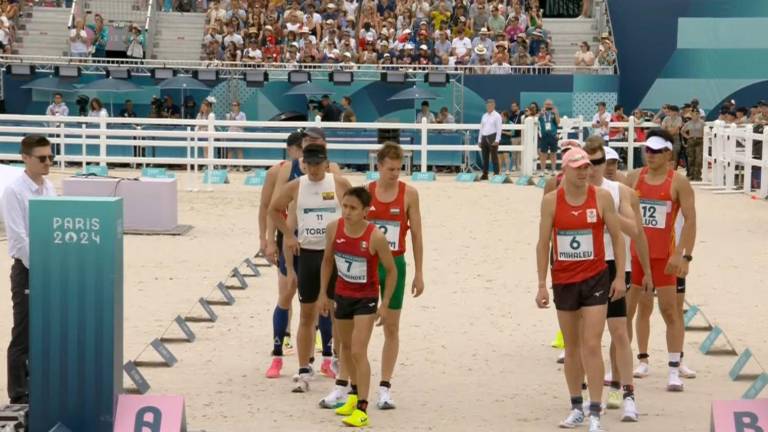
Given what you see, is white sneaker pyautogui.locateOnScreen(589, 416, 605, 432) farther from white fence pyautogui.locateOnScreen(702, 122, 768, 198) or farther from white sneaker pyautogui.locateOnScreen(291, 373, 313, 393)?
white fence pyautogui.locateOnScreen(702, 122, 768, 198)

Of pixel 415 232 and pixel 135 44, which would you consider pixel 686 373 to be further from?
pixel 135 44

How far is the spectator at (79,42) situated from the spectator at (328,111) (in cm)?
566

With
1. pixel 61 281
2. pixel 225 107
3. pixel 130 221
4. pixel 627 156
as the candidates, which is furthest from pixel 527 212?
pixel 61 281

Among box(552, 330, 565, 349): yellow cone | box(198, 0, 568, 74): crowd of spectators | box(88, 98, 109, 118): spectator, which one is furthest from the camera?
box(198, 0, 568, 74): crowd of spectators

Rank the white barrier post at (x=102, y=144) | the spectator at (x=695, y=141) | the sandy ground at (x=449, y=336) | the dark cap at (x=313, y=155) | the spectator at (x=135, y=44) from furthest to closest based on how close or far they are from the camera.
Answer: the spectator at (x=135, y=44) < the spectator at (x=695, y=141) < the white barrier post at (x=102, y=144) < the dark cap at (x=313, y=155) < the sandy ground at (x=449, y=336)

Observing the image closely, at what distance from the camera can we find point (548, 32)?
36.2 m

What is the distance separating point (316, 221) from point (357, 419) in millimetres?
1614

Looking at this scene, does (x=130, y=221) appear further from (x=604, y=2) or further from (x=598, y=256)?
(x=604, y=2)

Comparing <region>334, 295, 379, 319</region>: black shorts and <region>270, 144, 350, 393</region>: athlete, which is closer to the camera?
<region>334, 295, 379, 319</region>: black shorts

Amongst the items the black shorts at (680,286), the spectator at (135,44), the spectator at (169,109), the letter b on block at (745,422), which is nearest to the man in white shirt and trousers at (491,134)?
the spectator at (169,109)

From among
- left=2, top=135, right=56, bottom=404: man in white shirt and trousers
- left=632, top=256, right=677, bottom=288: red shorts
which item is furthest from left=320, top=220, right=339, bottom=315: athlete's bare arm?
left=632, top=256, right=677, bottom=288: red shorts

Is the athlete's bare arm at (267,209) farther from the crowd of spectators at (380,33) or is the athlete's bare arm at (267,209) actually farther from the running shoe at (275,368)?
the crowd of spectators at (380,33)

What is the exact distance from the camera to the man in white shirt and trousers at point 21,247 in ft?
30.1

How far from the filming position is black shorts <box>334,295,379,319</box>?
372 inches
